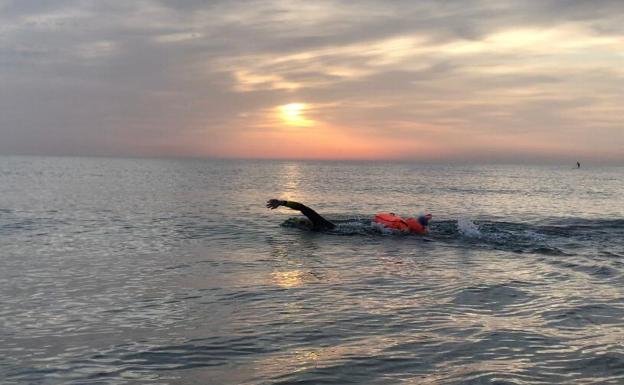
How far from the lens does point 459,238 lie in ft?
82.3

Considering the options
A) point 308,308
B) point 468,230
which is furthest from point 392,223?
point 308,308

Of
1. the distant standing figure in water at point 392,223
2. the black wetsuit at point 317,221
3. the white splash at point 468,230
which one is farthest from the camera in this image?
the black wetsuit at point 317,221

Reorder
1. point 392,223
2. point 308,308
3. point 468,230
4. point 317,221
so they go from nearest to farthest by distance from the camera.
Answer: point 308,308, point 468,230, point 392,223, point 317,221

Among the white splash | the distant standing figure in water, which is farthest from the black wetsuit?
the white splash

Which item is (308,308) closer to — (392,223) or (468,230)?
(392,223)

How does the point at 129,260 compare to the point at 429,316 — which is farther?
the point at 129,260

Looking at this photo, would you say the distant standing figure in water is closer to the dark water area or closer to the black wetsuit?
the black wetsuit

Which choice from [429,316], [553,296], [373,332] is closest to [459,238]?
[553,296]

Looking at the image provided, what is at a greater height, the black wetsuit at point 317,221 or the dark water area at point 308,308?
the black wetsuit at point 317,221

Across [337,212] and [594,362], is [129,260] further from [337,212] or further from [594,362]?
[337,212]

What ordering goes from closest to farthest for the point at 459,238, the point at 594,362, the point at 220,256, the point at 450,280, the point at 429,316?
the point at 594,362, the point at 429,316, the point at 450,280, the point at 220,256, the point at 459,238

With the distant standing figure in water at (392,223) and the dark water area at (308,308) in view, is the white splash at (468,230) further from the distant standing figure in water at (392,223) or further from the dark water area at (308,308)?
the distant standing figure in water at (392,223)

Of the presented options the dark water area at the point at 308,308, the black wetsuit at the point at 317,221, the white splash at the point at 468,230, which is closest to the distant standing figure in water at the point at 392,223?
the black wetsuit at the point at 317,221

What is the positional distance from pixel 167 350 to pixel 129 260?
383 inches
